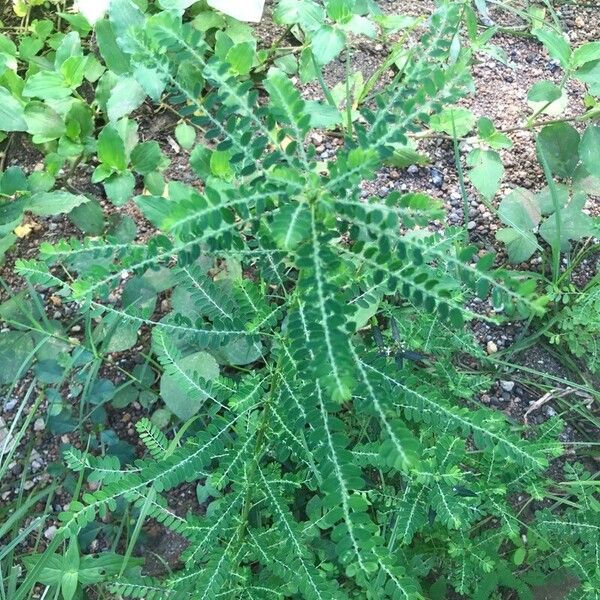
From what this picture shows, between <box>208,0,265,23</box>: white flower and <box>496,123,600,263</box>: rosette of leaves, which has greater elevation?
<box>208,0,265,23</box>: white flower

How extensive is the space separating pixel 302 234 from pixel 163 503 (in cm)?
87

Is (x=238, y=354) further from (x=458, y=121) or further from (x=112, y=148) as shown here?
(x=458, y=121)

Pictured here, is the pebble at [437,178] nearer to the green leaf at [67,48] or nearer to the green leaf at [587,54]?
the green leaf at [587,54]

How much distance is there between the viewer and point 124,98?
1.77 m

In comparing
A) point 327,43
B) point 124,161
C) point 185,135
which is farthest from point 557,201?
point 124,161

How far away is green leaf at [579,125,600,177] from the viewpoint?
1742mm

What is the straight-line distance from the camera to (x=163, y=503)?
1445 millimetres

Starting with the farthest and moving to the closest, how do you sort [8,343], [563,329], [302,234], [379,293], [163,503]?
[563,329] → [8,343] → [163,503] → [379,293] → [302,234]

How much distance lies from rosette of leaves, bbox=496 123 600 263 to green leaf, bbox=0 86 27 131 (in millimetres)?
1239

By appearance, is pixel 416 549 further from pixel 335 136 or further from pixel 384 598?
pixel 335 136

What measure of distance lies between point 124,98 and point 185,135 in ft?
0.58

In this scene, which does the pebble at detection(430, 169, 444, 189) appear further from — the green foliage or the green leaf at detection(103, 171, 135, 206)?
the green leaf at detection(103, 171, 135, 206)

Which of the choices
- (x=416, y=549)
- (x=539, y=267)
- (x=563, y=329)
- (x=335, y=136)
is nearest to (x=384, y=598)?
(x=416, y=549)

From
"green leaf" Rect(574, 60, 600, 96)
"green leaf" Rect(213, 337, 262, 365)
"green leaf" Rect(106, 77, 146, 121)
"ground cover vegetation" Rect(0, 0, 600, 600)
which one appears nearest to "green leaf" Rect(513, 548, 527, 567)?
"ground cover vegetation" Rect(0, 0, 600, 600)
